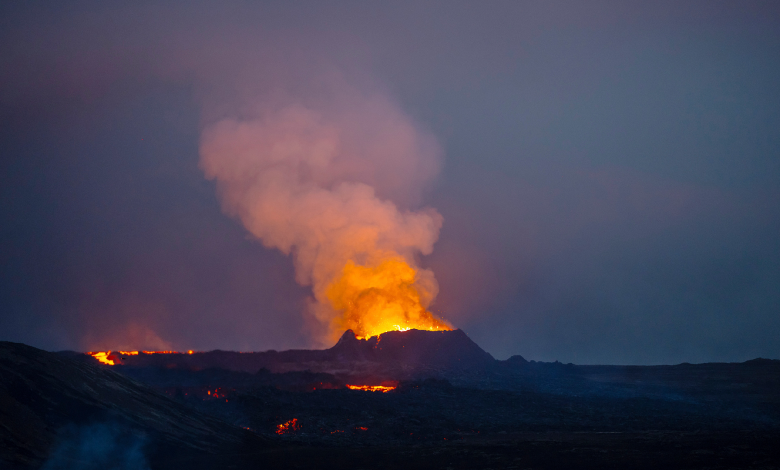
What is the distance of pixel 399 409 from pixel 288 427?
9707mm

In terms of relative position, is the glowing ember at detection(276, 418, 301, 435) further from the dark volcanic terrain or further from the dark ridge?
the dark ridge

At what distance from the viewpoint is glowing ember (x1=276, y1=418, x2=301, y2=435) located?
40.1 m

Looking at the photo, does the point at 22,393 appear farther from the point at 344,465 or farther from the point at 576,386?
the point at 576,386

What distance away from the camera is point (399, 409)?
4666 centimetres

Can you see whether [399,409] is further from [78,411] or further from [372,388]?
[78,411]

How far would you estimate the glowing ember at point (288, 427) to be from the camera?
131 feet

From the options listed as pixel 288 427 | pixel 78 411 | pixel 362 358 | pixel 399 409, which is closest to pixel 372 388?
pixel 399 409

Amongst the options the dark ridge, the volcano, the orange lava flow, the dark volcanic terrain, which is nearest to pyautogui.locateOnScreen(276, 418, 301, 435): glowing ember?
the dark volcanic terrain

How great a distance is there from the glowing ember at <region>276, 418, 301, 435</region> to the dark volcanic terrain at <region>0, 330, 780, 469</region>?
0.16 meters

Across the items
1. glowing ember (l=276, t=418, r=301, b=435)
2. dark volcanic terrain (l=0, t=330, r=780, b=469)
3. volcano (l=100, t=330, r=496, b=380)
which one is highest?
volcano (l=100, t=330, r=496, b=380)

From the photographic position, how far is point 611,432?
38.2 meters

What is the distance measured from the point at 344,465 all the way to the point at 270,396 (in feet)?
73.4

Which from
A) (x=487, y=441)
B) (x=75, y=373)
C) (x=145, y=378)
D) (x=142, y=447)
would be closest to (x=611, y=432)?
(x=487, y=441)

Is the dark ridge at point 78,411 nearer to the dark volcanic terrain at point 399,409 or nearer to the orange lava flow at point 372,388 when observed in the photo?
the dark volcanic terrain at point 399,409
